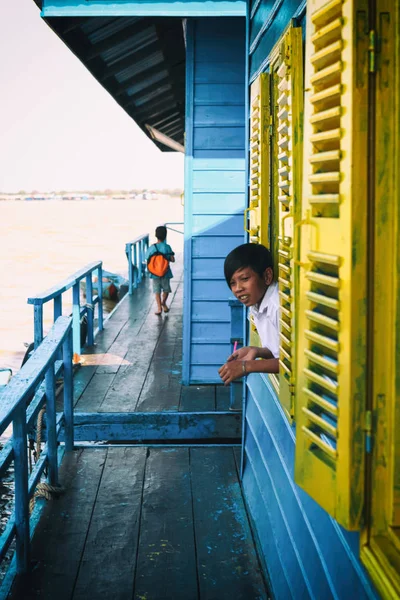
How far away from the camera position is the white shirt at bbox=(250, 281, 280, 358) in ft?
10.3

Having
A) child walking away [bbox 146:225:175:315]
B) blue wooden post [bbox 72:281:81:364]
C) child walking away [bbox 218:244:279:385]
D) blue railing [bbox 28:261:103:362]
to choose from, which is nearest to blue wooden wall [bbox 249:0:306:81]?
child walking away [bbox 218:244:279:385]

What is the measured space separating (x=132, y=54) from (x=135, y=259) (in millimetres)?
7693

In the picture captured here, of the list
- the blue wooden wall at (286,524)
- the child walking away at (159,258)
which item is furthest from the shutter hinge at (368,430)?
the child walking away at (159,258)

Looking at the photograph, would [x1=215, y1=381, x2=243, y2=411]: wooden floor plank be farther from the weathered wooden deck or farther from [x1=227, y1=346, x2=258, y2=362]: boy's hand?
[x1=227, y1=346, x2=258, y2=362]: boy's hand

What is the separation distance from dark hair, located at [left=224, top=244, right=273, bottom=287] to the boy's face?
0.02m

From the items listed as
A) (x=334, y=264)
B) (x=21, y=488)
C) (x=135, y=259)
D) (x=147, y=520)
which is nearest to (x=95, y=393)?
(x=147, y=520)

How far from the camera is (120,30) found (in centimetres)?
666

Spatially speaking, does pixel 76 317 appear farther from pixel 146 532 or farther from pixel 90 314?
pixel 146 532

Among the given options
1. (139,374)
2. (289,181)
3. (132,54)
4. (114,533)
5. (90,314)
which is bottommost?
(114,533)

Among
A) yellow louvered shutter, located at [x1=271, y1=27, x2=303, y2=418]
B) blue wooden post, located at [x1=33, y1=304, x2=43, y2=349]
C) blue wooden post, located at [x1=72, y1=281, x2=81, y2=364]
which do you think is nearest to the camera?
yellow louvered shutter, located at [x1=271, y1=27, x2=303, y2=418]

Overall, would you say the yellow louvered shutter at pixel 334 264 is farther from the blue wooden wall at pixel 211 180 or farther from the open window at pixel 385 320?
the blue wooden wall at pixel 211 180

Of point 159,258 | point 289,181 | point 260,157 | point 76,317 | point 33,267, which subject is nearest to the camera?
point 289,181

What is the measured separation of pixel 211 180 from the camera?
6992 mm

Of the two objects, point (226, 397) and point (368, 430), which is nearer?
point (368, 430)
